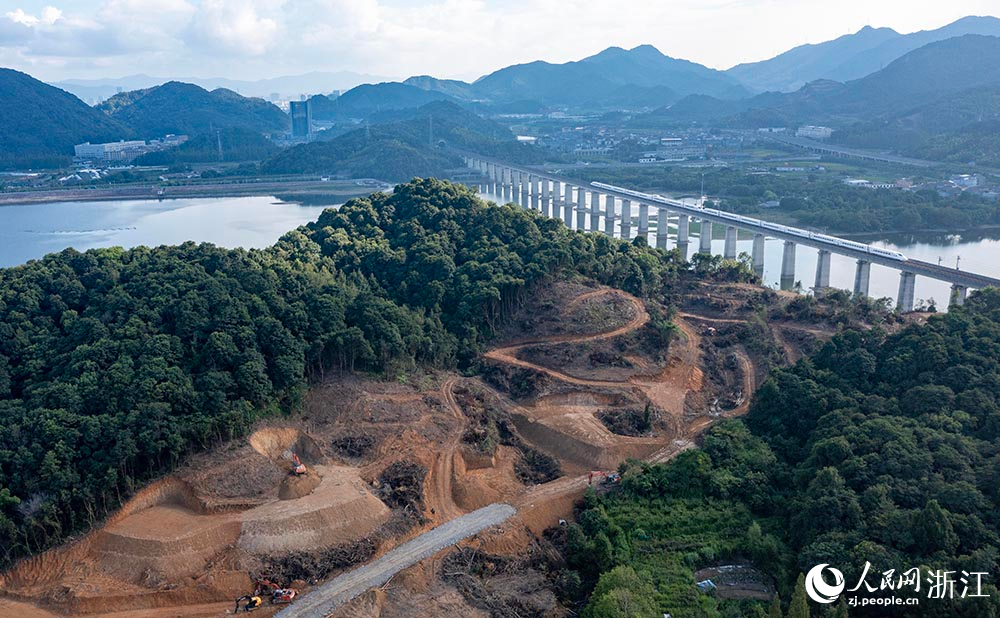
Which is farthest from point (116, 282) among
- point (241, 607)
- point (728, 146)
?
point (728, 146)

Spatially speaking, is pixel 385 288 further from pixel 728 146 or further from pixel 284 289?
pixel 728 146

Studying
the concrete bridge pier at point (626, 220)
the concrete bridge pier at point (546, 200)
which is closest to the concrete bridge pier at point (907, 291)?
the concrete bridge pier at point (626, 220)

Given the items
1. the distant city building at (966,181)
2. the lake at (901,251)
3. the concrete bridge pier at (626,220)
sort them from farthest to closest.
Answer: the distant city building at (966,181) → the concrete bridge pier at (626,220) → the lake at (901,251)

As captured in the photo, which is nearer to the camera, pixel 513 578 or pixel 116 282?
pixel 513 578

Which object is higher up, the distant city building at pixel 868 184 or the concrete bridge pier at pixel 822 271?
the distant city building at pixel 868 184

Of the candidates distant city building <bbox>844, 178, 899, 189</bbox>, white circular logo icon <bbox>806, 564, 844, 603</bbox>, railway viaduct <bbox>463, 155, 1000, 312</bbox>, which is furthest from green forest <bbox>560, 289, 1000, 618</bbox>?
distant city building <bbox>844, 178, 899, 189</bbox>

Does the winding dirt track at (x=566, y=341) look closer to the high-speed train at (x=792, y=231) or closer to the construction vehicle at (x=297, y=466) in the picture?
the construction vehicle at (x=297, y=466)
